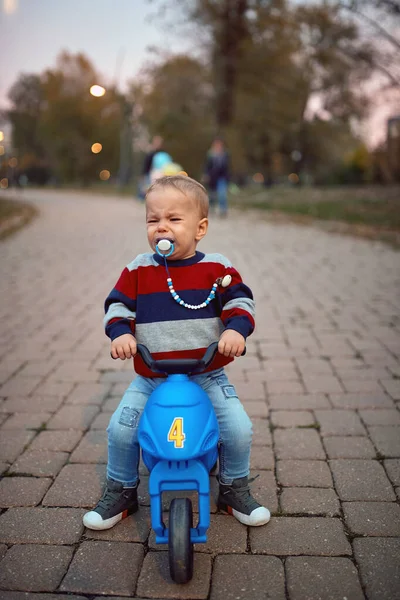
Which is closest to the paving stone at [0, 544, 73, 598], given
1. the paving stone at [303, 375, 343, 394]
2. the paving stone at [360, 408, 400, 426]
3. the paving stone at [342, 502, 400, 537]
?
the paving stone at [342, 502, 400, 537]

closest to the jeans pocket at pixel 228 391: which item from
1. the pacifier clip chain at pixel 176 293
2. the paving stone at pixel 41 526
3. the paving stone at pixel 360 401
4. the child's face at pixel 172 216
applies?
the pacifier clip chain at pixel 176 293

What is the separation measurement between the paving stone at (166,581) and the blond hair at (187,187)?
52.2 inches

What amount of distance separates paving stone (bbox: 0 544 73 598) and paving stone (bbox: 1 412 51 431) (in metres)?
1.07

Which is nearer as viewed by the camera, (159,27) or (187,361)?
(187,361)

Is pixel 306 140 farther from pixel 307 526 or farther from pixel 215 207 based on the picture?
pixel 307 526

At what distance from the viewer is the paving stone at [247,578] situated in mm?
1902

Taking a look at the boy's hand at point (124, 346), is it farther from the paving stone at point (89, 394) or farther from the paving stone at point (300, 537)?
the paving stone at point (89, 394)

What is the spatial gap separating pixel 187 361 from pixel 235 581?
797mm

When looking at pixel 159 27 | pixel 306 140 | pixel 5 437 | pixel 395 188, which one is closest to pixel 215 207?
pixel 395 188

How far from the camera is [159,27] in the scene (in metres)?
23.4

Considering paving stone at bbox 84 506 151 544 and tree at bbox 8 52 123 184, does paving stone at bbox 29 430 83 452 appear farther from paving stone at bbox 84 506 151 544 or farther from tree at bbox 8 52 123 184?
tree at bbox 8 52 123 184

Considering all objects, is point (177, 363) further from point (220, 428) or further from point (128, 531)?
point (128, 531)

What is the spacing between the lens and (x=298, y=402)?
11.3 feet

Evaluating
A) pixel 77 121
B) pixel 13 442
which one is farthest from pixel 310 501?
pixel 77 121
